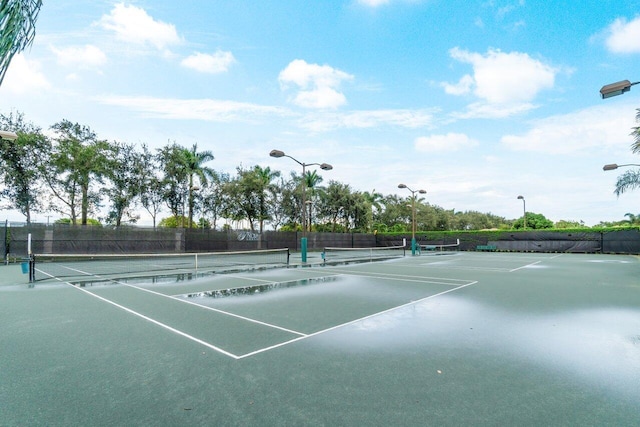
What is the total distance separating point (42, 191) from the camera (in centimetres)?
2662

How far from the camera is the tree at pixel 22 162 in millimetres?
24453

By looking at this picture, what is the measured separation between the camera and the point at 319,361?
13.0ft

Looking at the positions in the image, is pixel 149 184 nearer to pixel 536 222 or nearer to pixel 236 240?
pixel 236 240

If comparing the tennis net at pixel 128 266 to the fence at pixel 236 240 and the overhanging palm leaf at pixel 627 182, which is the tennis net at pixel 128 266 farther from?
the overhanging palm leaf at pixel 627 182

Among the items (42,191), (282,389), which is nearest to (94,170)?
(42,191)

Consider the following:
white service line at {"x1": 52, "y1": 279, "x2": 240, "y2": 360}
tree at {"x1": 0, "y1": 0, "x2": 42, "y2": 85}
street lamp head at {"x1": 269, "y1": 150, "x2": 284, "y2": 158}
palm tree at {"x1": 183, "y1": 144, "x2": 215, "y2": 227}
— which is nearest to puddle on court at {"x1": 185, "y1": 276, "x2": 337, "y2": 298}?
white service line at {"x1": 52, "y1": 279, "x2": 240, "y2": 360}

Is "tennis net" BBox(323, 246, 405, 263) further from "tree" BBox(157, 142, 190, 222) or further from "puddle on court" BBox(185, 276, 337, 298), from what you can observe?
"tree" BBox(157, 142, 190, 222)

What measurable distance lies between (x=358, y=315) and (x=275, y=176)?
36545 mm

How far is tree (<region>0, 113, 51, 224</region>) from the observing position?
963 inches

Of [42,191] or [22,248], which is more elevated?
[42,191]

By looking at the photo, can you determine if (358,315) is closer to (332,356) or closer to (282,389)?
(332,356)

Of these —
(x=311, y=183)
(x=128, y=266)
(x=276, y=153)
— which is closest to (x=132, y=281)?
(x=128, y=266)

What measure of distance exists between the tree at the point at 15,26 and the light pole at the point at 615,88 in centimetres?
1110

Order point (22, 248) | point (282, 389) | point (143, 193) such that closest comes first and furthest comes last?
point (282, 389) < point (22, 248) < point (143, 193)
